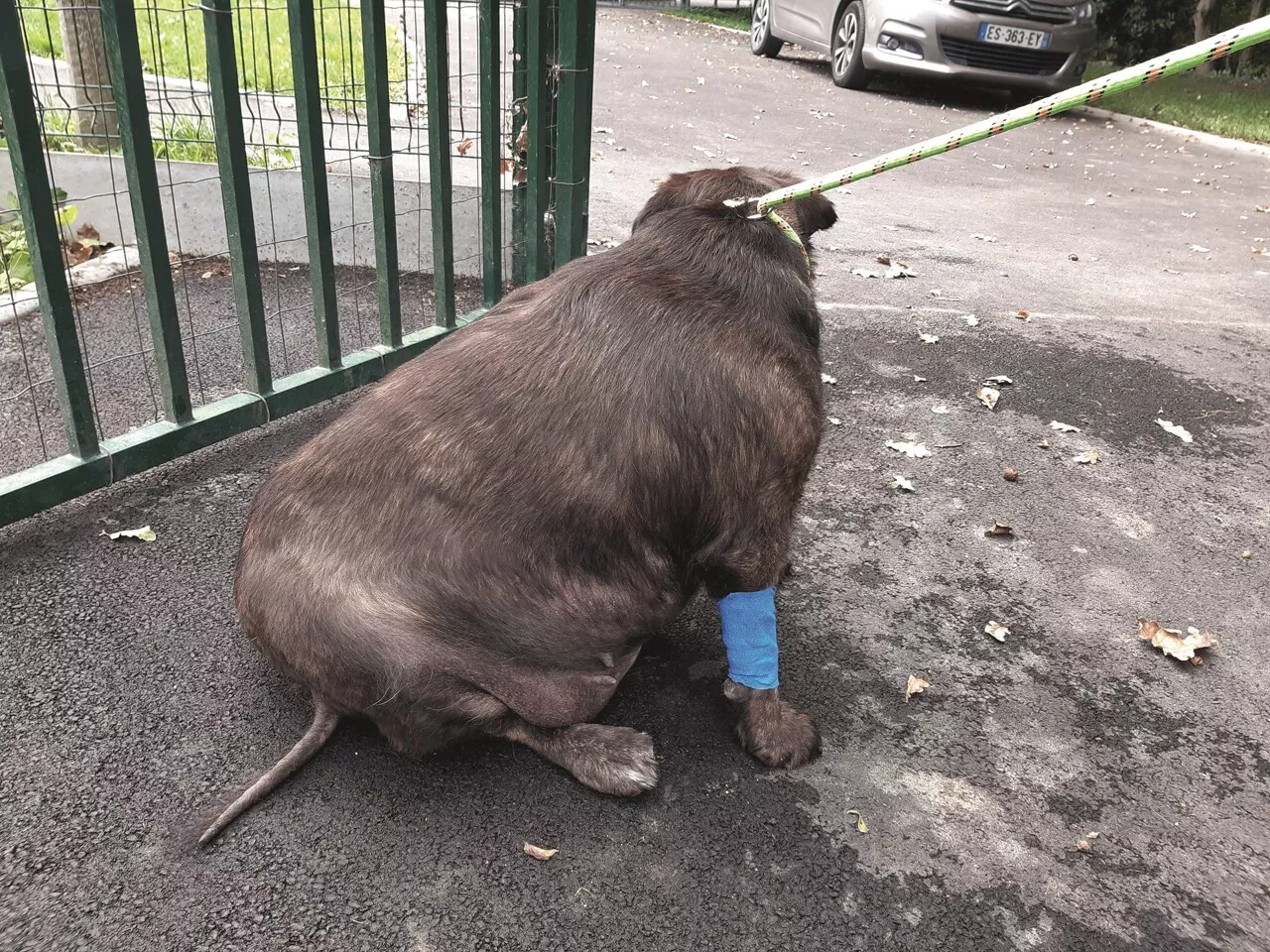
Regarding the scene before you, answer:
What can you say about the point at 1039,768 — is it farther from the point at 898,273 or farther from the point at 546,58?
the point at 898,273

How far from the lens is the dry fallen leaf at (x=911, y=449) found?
4.08 metres

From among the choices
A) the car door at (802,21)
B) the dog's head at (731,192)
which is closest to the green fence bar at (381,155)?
the dog's head at (731,192)

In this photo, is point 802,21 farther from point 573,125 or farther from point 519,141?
point 573,125

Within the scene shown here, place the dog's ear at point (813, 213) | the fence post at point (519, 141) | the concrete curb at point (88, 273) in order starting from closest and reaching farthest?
the dog's ear at point (813, 213), the fence post at point (519, 141), the concrete curb at point (88, 273)

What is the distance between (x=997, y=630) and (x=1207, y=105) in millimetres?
13334

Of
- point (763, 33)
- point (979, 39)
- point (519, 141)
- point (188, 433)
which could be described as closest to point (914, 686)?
point (188, 433)

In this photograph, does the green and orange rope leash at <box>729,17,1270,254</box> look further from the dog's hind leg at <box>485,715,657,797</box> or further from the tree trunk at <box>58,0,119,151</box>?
the tree trunk at <box>58,0,119,151</box>

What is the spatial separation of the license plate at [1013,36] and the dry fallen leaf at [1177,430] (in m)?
8.21

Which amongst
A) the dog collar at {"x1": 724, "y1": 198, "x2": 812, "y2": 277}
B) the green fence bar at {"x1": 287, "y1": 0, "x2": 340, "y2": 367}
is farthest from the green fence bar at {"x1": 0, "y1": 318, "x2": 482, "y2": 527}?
the dog collar at {"x1": 724, "y1": 198, "x2": 812, "y2": 277}

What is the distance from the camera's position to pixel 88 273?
16.6 feet

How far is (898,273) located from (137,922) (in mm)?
5559

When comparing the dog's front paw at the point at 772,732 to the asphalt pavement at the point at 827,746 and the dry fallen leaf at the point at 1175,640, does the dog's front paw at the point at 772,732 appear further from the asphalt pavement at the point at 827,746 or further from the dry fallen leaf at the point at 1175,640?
the dry fallen leaf at the point at 1175,640

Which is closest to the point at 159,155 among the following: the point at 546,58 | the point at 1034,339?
the point at 546,58

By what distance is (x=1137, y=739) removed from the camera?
264cm
